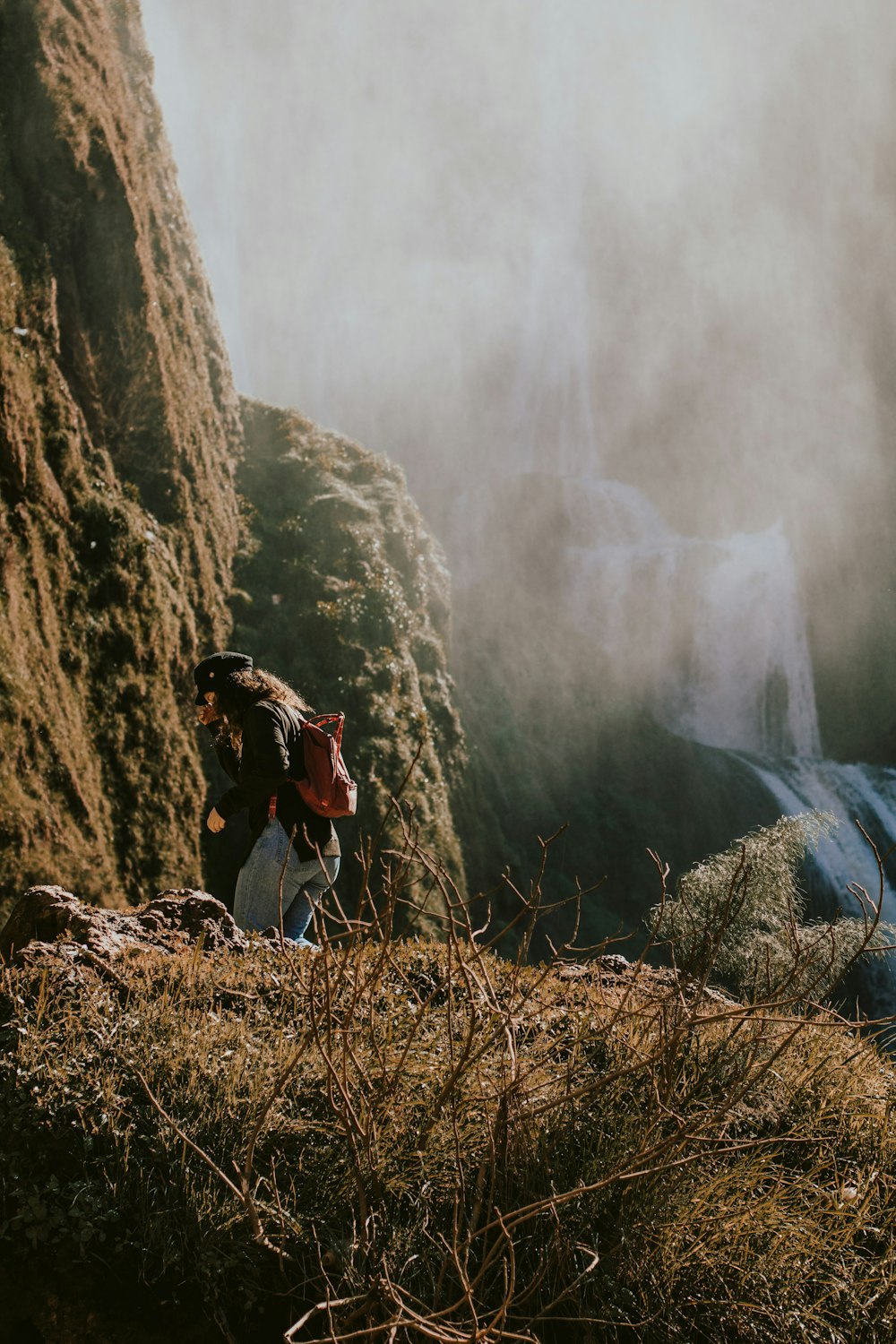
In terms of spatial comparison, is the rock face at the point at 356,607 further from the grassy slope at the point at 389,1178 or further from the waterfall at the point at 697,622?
the waterfall at the point at 697,622

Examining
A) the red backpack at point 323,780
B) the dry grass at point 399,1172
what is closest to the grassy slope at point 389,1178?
the dry grass at point 399,1172

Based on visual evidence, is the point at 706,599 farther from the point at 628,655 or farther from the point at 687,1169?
the point at 687,1169

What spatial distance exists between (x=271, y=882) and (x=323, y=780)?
60cm

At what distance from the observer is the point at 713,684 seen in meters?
32.0

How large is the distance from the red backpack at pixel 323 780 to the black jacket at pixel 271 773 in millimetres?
42

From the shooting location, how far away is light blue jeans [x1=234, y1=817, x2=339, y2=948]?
4.51m

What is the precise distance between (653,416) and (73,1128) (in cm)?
4008

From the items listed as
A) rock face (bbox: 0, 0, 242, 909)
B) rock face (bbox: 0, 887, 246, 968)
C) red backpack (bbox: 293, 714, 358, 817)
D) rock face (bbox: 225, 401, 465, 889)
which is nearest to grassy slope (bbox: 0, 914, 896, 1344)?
rock face (bbox: 0, 887, 246, 968)

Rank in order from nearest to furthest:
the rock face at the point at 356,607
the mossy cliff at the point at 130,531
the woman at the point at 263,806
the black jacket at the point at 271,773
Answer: the black jacket at the point at 271,773 < the woman at the point at 263,806 < the mossy cliff at the point at 130,531 < the rock face at the point at 356,607

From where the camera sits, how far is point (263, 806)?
4.44 meters

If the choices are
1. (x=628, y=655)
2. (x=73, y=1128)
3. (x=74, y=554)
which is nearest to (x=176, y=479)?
(x=74, y=554)

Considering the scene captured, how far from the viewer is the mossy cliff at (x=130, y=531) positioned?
27.4ft

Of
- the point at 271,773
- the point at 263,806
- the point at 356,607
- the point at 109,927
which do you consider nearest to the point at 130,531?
the point at 356,607

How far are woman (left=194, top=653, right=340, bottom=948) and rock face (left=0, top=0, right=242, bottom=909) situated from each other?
11.2 ft
